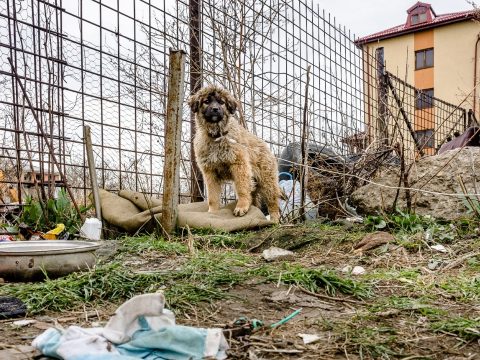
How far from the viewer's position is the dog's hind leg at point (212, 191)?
18.0 ft

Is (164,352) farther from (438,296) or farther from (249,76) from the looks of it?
(249,76)

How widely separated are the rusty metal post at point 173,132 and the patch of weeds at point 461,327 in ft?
9.58

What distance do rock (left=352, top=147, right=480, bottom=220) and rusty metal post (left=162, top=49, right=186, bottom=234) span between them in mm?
2036

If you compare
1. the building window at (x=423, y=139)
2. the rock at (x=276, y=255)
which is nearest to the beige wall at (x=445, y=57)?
the building window at (x=423, y=139)

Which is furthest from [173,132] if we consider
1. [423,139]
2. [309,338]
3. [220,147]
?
[423,139]

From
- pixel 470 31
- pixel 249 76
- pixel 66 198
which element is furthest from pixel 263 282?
pixel 470 31

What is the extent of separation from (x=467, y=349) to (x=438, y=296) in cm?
78

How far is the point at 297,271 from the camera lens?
253cm

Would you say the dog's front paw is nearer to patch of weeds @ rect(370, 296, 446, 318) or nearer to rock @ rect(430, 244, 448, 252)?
rock @ rect(430, 244, 448, 252)

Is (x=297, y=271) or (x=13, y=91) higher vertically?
(x=13, y=91)

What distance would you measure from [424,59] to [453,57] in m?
1.74

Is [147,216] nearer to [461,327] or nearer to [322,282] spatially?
[322,282]

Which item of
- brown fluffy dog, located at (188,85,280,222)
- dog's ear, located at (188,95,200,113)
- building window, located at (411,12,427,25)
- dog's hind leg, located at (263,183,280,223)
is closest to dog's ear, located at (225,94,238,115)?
brown fluffy dog, located at (188,85,280,222)

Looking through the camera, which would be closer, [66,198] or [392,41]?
[66,198]
